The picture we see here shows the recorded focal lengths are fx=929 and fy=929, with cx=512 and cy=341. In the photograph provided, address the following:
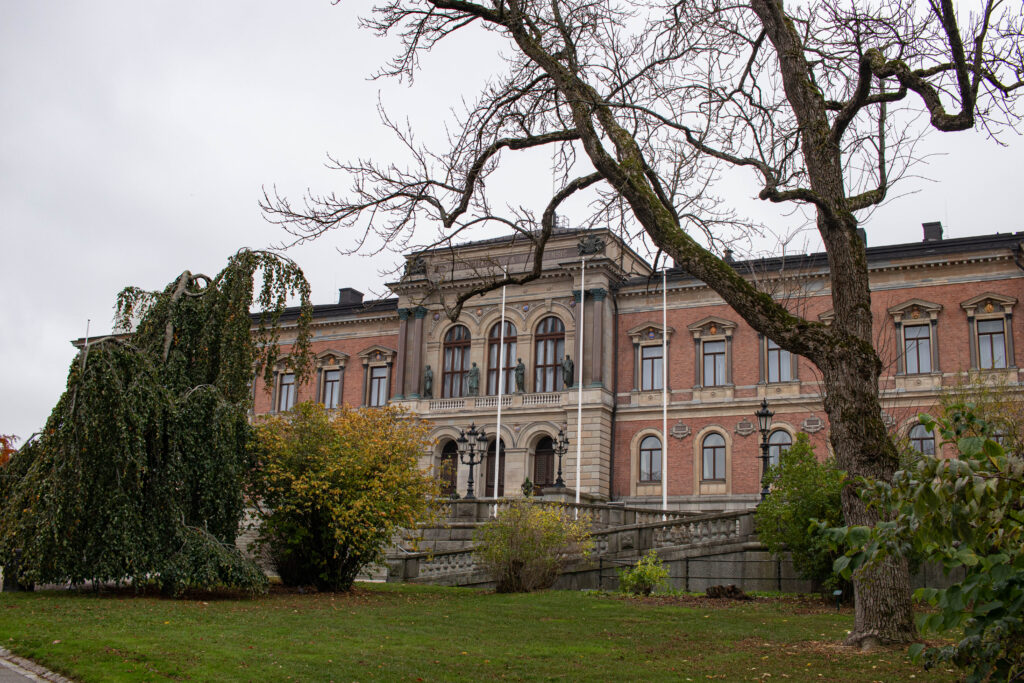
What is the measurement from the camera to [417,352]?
43.7m

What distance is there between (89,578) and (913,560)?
13595 mm

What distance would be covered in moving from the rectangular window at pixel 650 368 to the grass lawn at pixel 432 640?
22.8m

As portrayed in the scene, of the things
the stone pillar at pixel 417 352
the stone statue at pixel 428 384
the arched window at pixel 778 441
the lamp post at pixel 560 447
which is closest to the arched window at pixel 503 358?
the stone statue at pixel 428 384

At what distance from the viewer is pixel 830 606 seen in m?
17.4

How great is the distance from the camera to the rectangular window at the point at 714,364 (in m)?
38.9

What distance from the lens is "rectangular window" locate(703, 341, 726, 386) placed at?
128 ft

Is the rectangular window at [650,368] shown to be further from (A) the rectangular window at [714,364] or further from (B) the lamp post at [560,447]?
(B) the lamp post at [560,447]

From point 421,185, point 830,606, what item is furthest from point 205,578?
point 830,606

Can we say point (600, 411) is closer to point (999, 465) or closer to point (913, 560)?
point (913, 560)

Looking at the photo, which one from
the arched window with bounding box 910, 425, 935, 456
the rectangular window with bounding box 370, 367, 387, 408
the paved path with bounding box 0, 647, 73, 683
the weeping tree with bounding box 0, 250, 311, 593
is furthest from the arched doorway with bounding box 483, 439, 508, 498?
the paved path with bounding box 0, 647, 73, 683

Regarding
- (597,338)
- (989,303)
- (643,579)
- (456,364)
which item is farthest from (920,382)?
(643,579)

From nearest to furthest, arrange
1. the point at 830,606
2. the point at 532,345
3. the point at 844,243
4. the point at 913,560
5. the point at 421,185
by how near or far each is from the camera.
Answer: the point at 844,243 < the point at 421,185 < the point at 913,560 < the point at 830,606 < the point at 532,345

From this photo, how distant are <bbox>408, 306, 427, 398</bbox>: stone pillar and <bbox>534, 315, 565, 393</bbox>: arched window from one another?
18.8ft

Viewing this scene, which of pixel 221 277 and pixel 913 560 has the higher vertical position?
pixel 221 277
